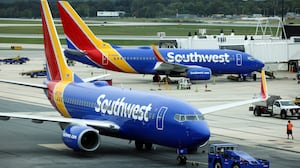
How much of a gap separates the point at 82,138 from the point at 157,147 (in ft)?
18.3

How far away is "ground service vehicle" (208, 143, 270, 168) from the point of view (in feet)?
125

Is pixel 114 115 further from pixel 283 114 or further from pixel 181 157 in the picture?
pixel 283 114

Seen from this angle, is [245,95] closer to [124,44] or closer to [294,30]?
[294,30]

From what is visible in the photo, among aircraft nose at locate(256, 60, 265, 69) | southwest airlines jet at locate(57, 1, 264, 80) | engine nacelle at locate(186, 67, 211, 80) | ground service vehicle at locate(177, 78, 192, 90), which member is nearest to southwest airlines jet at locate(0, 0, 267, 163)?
ground service vehicle at locate(177, 78, 192, 90)

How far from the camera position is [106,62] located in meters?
93.0

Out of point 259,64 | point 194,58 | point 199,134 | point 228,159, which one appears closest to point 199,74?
point 194,58

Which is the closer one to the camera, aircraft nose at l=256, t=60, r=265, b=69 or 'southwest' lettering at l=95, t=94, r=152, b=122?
'southwest' lettering at l=95, t=94, r=152, b=122

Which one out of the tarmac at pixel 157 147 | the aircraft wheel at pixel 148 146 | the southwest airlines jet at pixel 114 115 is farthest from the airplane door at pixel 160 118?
the aircraft wheel at pixel 148 146

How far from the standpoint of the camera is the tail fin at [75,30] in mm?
86750

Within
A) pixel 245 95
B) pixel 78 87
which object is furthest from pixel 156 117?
pixel 245 95

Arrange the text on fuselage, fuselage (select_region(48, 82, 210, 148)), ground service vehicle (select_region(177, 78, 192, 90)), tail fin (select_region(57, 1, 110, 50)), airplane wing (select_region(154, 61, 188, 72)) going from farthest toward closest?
1. the text on fuselage
2. airplane wing (select_region(154, 61, 188, 72))
3. tail fin (select_region(57, 1, 110, 50))
4. ground service vehicle (select_region(177, 78, 192, 90))
5. fuselage (select_region(48, 82, 210, 148))

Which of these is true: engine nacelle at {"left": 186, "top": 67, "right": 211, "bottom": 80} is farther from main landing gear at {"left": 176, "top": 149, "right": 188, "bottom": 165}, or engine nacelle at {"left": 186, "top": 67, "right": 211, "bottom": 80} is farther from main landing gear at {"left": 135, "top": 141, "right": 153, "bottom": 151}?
main landing gear at {"left": 176, "top": 149, "right": 188, "bottom": 165}

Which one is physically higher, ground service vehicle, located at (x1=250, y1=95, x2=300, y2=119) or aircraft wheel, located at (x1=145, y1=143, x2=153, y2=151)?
aircraft wheel, located at (x1=145, y1=143, x2=153, y2=151)

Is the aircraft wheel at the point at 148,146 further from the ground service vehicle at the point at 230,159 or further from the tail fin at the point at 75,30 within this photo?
the tail fin at the point at 75,30
